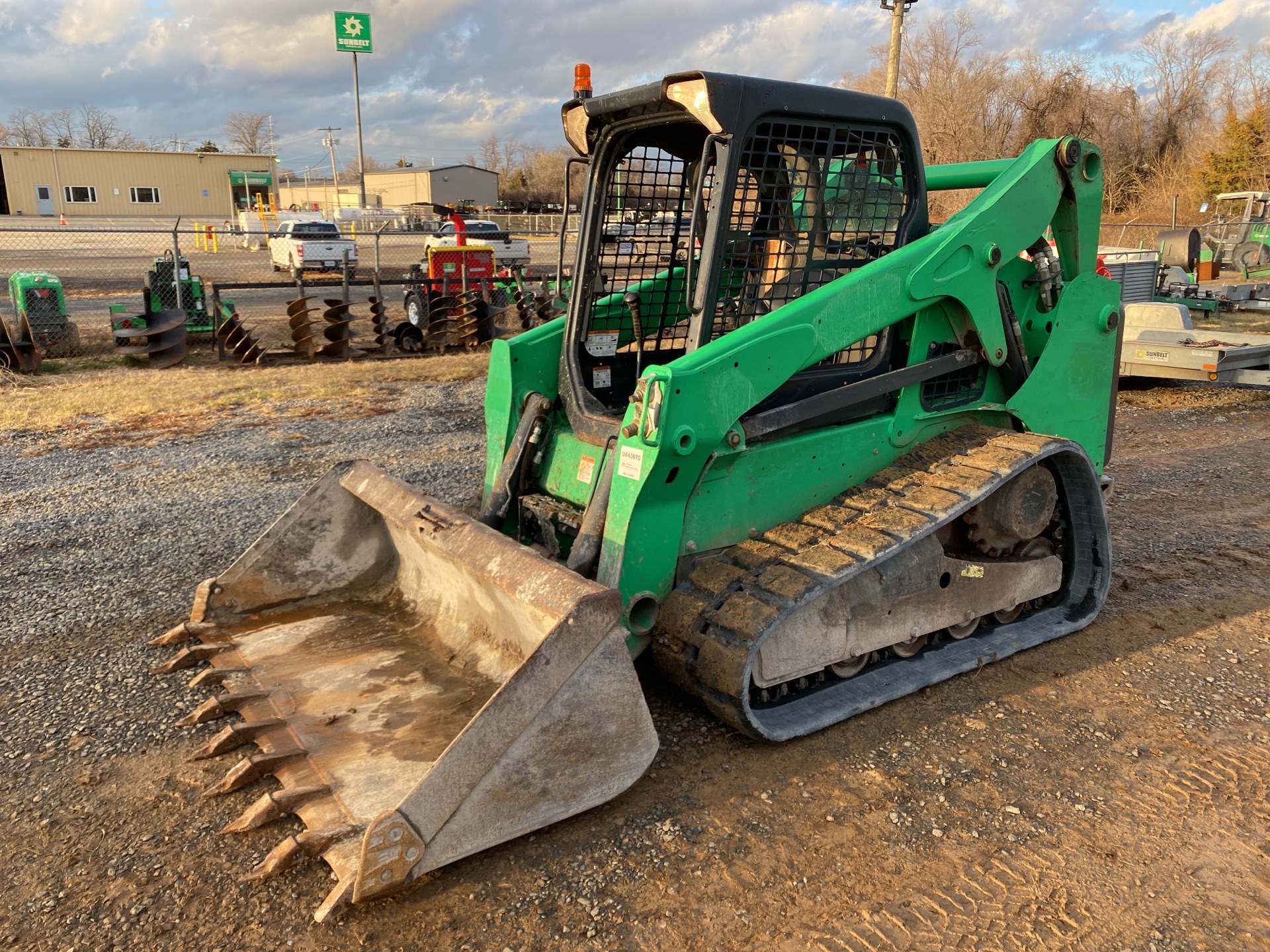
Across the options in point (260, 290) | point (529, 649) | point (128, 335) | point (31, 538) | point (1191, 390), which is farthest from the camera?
point (260, 290)

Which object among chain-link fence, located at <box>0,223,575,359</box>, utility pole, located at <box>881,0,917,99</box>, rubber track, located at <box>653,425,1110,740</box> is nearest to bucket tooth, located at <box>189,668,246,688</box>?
rubber track, located at <box>653,425,1110,740</box>

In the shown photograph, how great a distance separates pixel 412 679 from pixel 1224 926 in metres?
2.75

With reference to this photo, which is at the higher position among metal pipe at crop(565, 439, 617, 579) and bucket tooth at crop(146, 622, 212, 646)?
metal pipe at crop(565, 439, 617, 579)

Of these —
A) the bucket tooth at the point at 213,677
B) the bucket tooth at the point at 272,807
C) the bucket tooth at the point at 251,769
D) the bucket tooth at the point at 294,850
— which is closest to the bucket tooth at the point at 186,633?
the bucket tooth at the point at 213,677

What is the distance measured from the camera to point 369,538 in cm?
463

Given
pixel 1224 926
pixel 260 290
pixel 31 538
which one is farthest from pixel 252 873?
pixel 260 290

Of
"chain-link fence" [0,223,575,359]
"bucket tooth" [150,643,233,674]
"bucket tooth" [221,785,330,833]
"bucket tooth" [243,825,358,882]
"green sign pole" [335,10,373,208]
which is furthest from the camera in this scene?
"green sign pole" [335,10,373,208]

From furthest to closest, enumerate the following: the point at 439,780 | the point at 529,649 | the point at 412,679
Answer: the point at 412,679 < the point at 529,649 < the point at 439,780

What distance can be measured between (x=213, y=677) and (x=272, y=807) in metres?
1.05

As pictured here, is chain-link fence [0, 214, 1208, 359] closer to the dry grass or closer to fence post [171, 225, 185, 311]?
fence post [171, 225, 185, 311]

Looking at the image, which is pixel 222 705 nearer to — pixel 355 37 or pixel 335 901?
pixel 335 901

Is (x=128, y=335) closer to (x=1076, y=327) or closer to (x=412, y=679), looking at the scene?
(x=412, y=679)

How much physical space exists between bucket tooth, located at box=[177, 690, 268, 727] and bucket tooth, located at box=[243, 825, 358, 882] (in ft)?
2.99

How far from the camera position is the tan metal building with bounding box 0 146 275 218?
1833 inches
